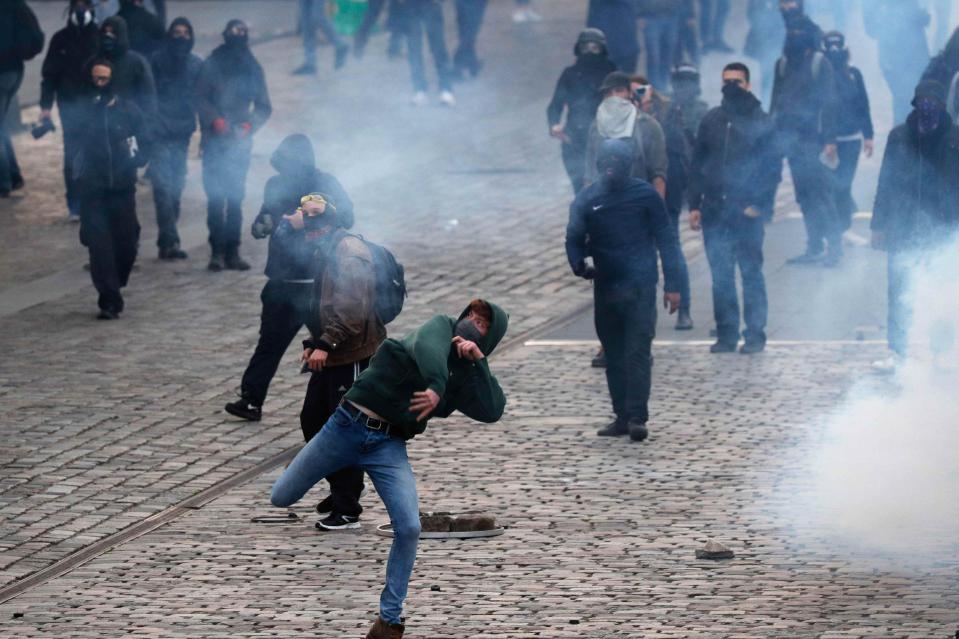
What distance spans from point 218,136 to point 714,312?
14.4 feet

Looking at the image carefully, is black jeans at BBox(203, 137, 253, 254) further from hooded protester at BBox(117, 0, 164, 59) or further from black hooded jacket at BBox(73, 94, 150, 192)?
hooded protester at BBox(117, 0, 164, 59)

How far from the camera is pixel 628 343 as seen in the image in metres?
10.9

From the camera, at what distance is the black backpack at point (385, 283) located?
9008 mm

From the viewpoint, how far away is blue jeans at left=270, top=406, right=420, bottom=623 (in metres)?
7.60

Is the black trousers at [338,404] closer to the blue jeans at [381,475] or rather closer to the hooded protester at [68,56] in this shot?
the blue jeans at [381,475]

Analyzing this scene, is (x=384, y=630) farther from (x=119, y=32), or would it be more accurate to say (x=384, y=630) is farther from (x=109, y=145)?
(x=119, y=32)

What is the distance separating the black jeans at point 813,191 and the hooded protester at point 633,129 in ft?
8.62

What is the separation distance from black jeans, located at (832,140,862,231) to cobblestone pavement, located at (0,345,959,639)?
448 centimetres

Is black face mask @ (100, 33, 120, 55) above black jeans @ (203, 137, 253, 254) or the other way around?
above

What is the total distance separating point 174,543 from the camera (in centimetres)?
912

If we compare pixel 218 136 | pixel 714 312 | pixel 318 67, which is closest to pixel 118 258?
pixel 218 136

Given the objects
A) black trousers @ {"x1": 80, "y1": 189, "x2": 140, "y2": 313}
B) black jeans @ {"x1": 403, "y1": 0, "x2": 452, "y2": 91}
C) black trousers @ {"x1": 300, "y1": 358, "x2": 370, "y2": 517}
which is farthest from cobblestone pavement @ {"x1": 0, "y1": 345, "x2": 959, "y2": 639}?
black jeans @ {"x1": 403, "y1": 0, "x2": 452, "y2": 91}

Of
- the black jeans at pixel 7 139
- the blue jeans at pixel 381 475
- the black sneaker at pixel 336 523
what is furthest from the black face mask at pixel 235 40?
the blue jeans at pixel 381 475

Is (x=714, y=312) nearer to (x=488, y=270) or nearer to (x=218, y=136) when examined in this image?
(x=488, y=270)
